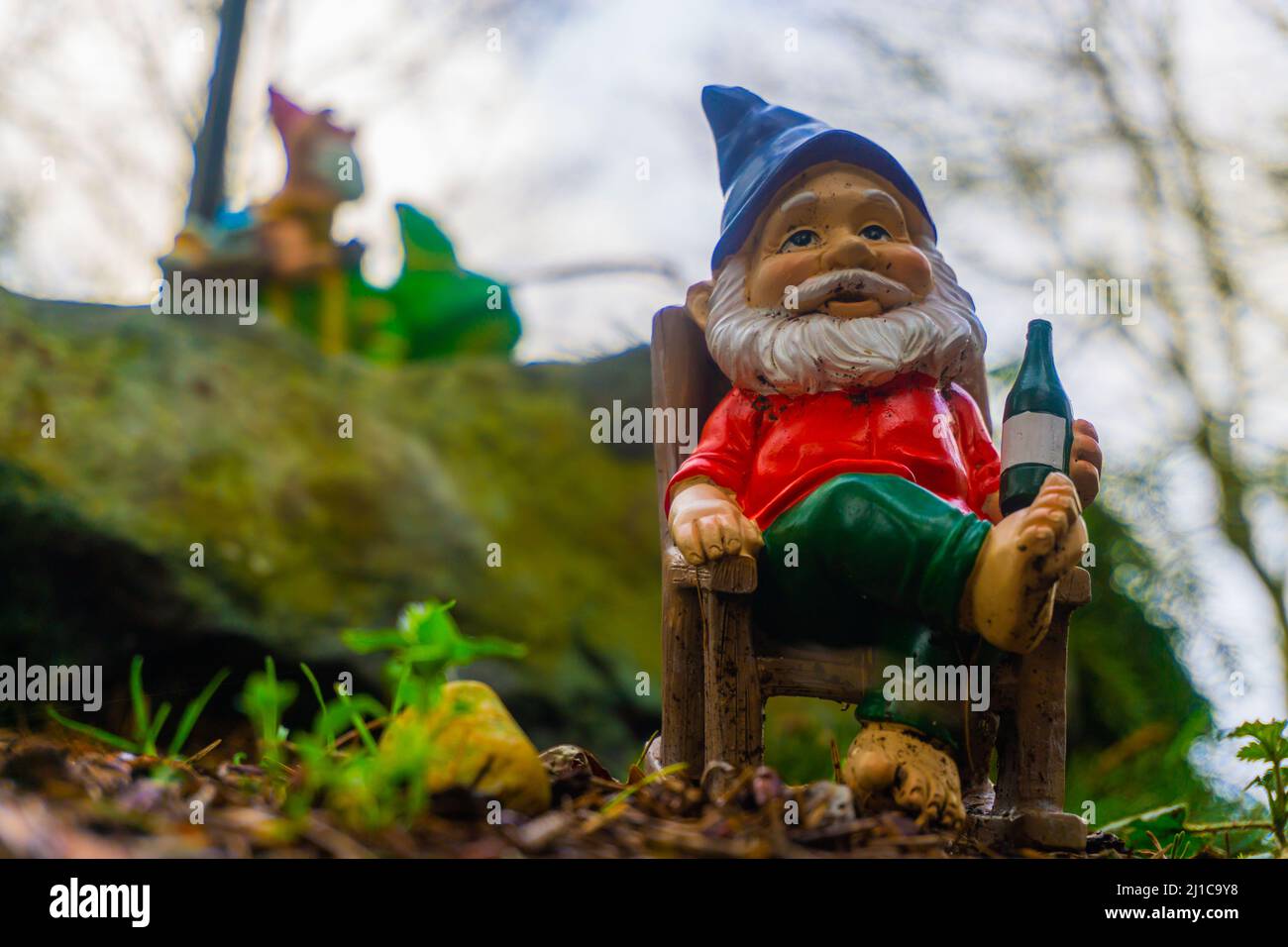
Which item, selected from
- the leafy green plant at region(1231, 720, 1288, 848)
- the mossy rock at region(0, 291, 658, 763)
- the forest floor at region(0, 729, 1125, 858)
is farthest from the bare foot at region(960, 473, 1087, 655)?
the mossy rock at region(0, 291, 658, 763)

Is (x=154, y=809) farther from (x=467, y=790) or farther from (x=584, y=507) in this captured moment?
(x=584, y=507)

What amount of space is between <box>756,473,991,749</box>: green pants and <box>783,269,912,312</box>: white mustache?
31 centimetres

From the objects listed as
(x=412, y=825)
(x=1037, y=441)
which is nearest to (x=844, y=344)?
(x=1037, y=441)

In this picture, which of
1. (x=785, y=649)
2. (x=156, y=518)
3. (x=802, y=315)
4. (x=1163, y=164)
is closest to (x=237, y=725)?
(x=156, y=518)

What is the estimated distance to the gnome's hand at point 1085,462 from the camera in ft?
5.75

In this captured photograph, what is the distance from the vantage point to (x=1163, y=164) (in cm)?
354

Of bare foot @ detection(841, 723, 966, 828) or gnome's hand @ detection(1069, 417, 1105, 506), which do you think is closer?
bare foot @ detection(841, 723, 966, 828)

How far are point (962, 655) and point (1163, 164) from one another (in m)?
2.55

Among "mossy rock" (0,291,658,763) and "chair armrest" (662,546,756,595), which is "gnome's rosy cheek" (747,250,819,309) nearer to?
"chair armrest" (662,546,756,595)

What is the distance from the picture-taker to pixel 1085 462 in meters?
1.78

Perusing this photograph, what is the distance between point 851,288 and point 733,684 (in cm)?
63

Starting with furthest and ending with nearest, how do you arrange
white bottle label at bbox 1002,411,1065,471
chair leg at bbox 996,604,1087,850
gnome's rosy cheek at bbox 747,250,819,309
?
1. gnome's rosy cheek at bbox 747,250,819,309
2. chair leg at bbox 996,604,1087,850
3. white bottle label at bbox 1002,411,1065,471

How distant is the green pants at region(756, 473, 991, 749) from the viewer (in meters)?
1.52
